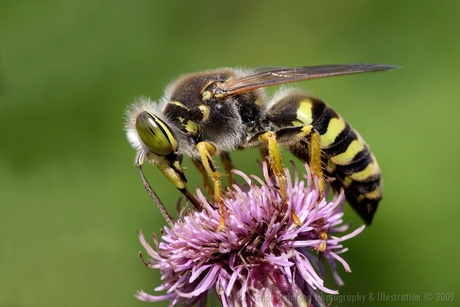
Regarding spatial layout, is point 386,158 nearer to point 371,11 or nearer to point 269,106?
point 269,106

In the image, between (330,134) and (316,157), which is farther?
(330,134)

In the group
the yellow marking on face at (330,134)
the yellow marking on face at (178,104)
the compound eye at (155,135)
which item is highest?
the yellow marking on face at (178,104)

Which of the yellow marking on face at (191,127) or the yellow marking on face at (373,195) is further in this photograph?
the yellow marking on face at (373,195)

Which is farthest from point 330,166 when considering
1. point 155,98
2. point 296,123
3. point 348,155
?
point 155,98

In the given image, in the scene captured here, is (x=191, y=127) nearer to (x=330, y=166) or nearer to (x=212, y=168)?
(x=212, y=168)

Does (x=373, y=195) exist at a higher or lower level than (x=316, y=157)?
lower

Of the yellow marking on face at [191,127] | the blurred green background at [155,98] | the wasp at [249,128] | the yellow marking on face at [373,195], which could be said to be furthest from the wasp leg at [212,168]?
the blurred green background at [155,98]

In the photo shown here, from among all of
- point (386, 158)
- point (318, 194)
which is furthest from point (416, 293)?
point (318, 194)

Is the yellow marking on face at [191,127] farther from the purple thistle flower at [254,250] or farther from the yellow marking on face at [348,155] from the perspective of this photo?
the yellow marking on face at [348,155]
